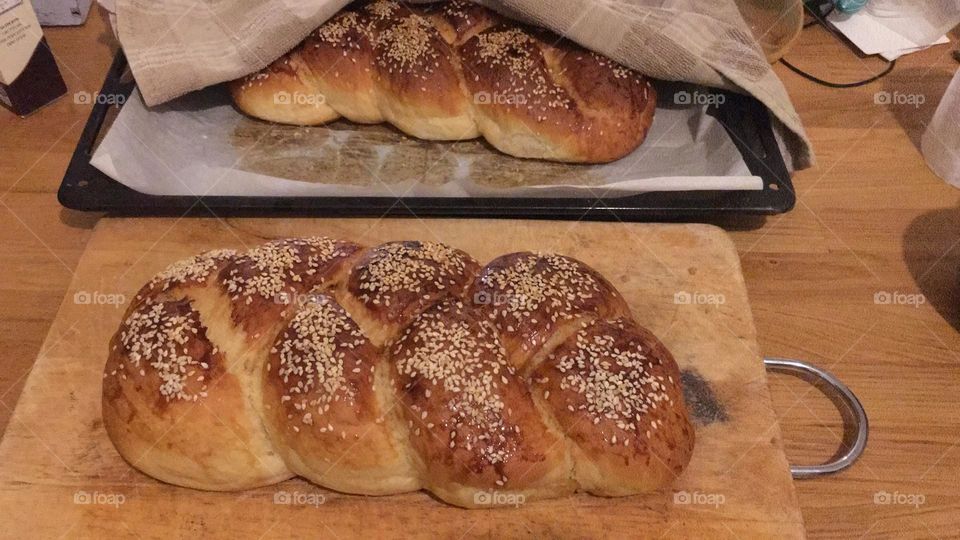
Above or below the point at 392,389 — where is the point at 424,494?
below

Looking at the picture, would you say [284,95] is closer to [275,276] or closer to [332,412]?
[275,276]

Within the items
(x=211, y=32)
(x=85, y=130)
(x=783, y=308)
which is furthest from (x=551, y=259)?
(x=85, y=130)

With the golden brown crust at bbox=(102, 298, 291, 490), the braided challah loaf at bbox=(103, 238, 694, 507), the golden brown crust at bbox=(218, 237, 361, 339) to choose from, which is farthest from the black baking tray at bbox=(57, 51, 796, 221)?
the golden brown crust at bbox=(102, 298, 291, 490)

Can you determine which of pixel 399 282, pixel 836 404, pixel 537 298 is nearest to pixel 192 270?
pixel 399 282

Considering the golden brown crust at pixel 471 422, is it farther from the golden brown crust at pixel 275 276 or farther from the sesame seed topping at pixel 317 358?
the golden brown crust at pixel 275 276

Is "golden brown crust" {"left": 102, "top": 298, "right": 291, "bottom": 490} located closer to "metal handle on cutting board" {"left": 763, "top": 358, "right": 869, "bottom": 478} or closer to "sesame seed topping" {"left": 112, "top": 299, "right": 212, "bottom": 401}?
"sesame seed topping" {"left": 112, "top": 299, "right": 212, "bottom": 401}

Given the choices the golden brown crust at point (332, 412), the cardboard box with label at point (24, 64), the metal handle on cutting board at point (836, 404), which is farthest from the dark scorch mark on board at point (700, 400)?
the cardboard box with label at point (24, 64)

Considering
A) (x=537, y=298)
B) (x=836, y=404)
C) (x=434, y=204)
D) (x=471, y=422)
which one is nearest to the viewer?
(x=471, y=422)
